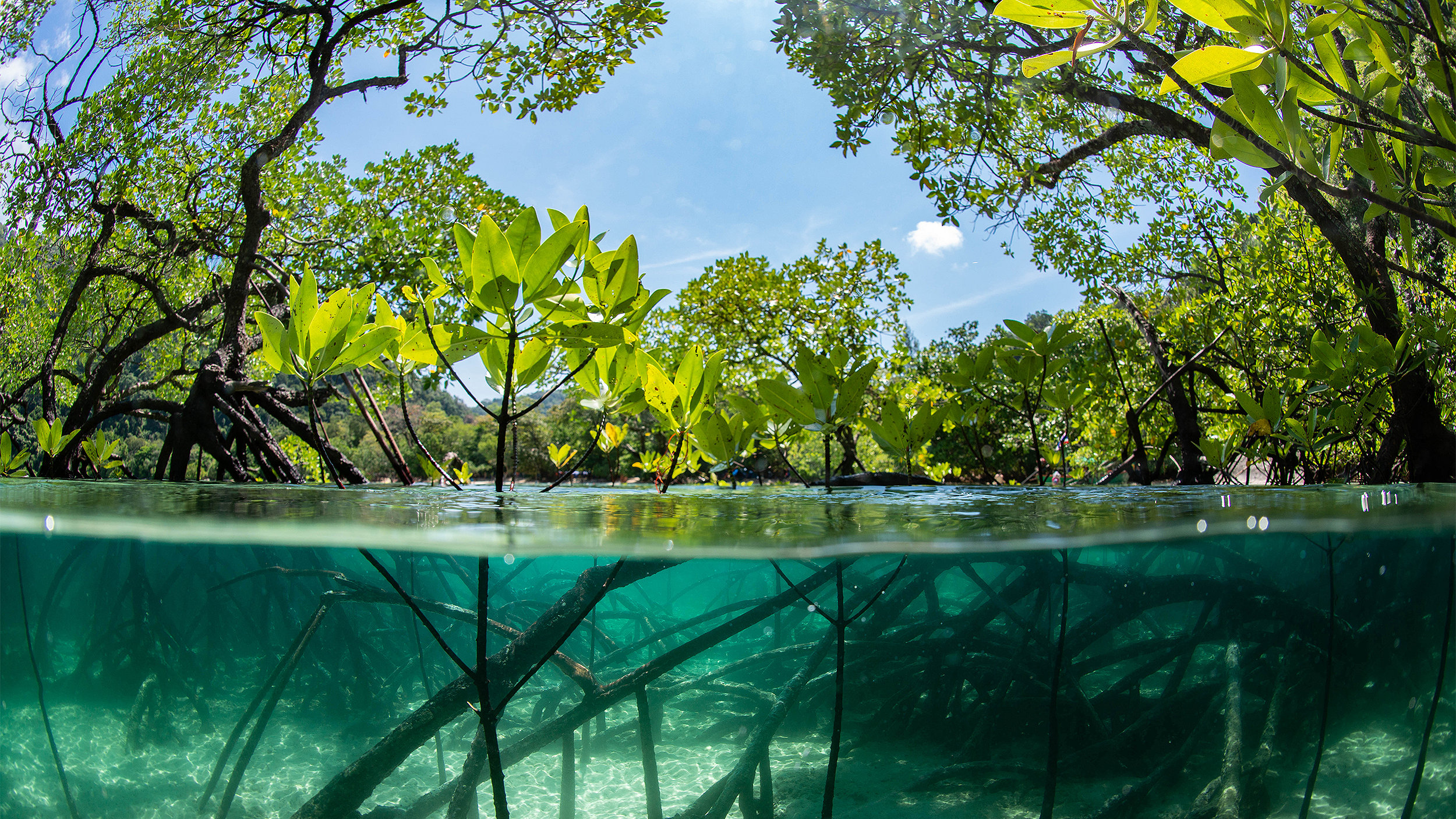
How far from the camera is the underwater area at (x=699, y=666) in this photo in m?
1.19

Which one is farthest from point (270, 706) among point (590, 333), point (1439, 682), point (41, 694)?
point (1439, 682)

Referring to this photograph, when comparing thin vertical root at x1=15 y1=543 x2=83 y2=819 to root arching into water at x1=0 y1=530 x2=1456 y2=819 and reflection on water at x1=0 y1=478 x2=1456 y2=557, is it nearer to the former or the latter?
root arching into water at x1=0 y1=530 x2=1456 y2=819

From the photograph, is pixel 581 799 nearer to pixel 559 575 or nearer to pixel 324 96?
pixel 559 575

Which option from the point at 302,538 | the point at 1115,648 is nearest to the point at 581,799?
the point at 302,538

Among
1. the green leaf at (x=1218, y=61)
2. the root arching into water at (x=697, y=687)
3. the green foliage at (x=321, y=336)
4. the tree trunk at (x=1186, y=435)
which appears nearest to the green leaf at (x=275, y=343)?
the green foliage at (x=321, y=336)

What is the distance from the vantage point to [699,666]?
1281mm

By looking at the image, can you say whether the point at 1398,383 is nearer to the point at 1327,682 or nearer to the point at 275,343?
the point at 1327,682

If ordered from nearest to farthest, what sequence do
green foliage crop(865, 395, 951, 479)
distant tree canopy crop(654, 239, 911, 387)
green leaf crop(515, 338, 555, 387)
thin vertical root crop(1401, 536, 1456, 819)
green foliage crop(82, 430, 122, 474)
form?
1. thin vertical root crop(1401, 536, 1456, 819)
2. green leaf crop(515, 338, 555, 387)
3. green foliage crop(865, 395, 951, 479)
4. green foliage crop(82, 430, 122, 474)
5. distant tree canopy crop(654, 239, 911, 387)

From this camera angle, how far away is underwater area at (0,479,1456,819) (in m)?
1.19

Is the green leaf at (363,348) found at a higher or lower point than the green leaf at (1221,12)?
Answer: lower

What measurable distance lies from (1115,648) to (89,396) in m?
8.90

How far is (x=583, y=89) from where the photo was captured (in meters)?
6.55

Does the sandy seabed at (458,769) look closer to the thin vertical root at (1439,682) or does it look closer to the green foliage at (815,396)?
the thin vertical root at (1439,682)

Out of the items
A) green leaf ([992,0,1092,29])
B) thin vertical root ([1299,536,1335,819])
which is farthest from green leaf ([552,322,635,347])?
thin vertical root ([1299,536,1335,819])
